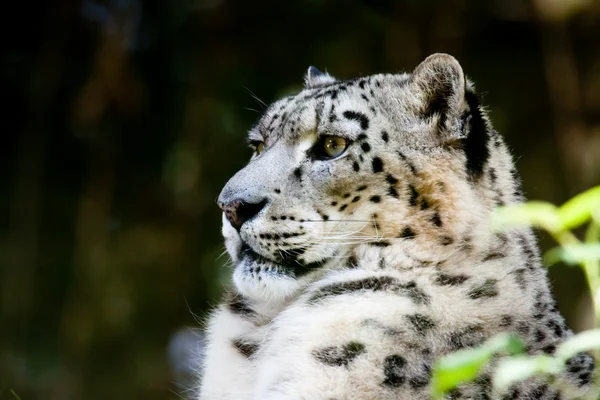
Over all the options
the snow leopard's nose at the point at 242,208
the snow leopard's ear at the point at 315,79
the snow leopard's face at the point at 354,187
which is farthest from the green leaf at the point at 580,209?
the snow leopard's ear at the point at 315,79

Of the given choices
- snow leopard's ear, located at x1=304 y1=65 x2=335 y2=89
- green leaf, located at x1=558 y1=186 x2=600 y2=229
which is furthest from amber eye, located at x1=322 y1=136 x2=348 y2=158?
green leaf, located at x1=558 y1=186 x2=600 y2=229

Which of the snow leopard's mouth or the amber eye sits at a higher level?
the amber eye

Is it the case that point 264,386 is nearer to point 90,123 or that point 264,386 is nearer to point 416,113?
point 416,113

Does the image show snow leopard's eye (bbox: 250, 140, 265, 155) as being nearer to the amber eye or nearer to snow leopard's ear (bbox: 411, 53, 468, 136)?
the amber eye

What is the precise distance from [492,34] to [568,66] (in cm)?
78

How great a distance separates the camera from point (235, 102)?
827 centimetres

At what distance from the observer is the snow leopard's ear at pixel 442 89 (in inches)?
129

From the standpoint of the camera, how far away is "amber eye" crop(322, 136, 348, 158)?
132 inches

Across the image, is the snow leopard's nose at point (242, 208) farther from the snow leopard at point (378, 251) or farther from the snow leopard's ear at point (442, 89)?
the snow leopard's ear at point (442, 89)

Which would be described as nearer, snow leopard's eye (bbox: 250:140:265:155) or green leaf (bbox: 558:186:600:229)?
green leaf (bbox: 558:186:600:229)

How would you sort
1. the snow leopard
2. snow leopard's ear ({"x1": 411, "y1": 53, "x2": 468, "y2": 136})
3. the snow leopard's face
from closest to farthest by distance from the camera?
the snow leopard
the snow leopard's face
snow leopard's ear ({"x1": 411, "y1": 53, "x2": 468, "y2": 136})

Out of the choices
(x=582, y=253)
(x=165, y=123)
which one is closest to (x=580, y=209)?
(x=582, y=253)

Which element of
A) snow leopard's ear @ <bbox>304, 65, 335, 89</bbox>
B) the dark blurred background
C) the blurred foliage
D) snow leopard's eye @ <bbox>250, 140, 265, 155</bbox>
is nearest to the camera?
the blurred foliage

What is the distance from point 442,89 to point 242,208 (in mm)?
911
